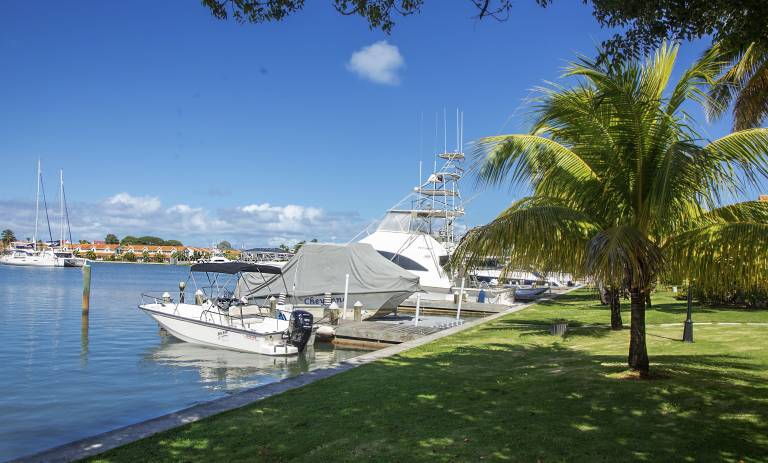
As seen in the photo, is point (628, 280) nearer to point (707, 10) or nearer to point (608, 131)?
point (608, 131)

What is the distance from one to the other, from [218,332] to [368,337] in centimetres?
516

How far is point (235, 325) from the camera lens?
64.1 feet

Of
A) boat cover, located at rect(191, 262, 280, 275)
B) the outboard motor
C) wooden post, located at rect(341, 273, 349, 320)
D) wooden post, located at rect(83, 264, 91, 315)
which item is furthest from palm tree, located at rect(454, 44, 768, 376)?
wooden post, located at rect(83, 264, 91, 315)

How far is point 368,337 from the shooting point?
21.3m

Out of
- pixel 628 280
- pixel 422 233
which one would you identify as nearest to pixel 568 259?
pixel 628 280

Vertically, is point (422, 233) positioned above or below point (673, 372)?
above

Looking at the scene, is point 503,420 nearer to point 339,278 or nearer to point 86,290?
point 339,278

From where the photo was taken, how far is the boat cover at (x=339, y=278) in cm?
2633

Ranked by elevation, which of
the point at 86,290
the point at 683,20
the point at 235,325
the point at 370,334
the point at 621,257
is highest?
the point at 683,20

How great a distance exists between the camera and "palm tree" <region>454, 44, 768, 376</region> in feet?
27.9

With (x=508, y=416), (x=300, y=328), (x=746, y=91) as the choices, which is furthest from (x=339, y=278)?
(x=508, y=416)

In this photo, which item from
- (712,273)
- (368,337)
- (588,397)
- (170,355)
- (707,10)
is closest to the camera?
(707,10)

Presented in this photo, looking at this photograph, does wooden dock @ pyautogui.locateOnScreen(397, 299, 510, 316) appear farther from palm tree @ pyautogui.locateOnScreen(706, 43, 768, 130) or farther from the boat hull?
palm tree @ pyautogui.locateOnScreen(706, 43, 768, 130)

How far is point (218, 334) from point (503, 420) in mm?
13958
